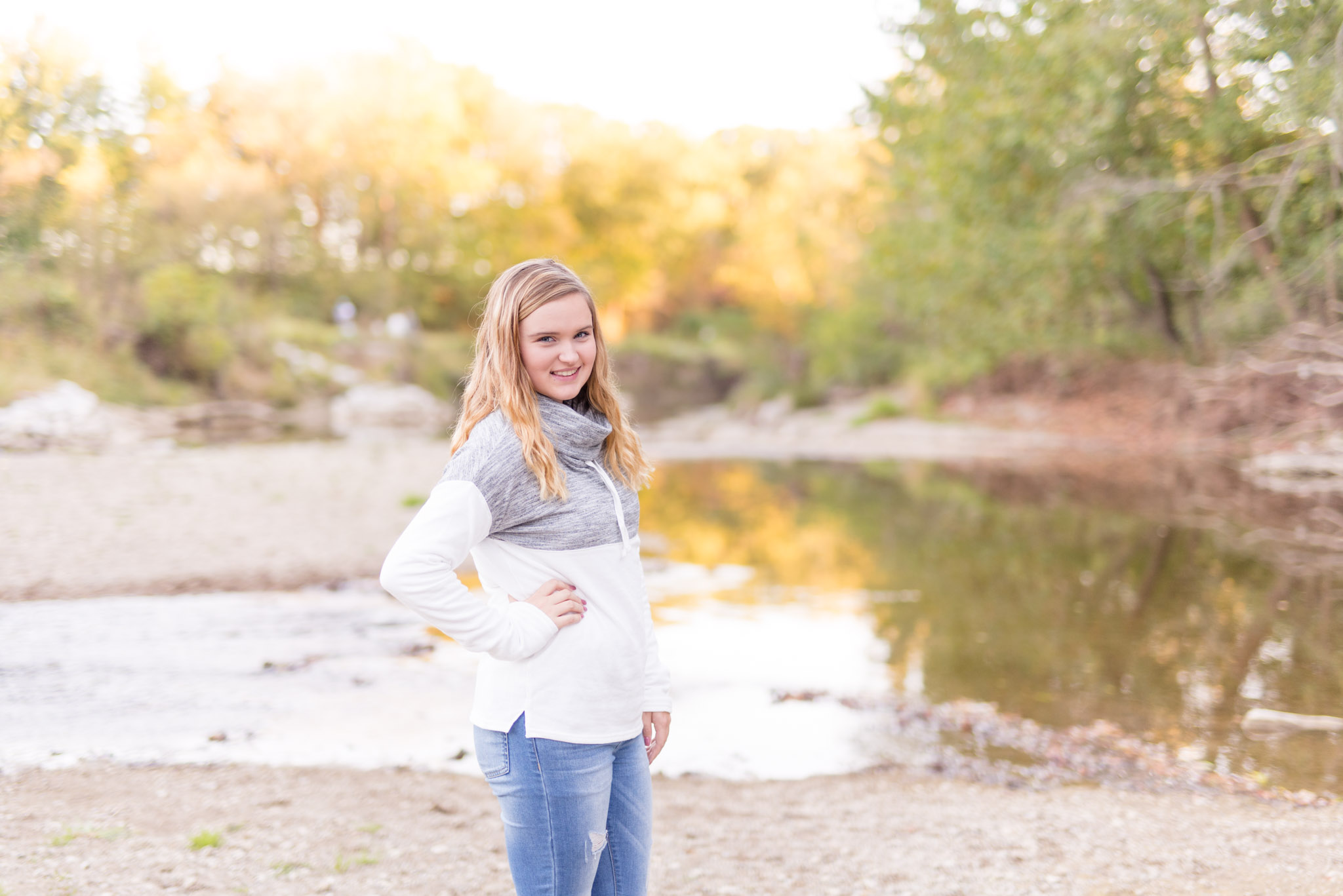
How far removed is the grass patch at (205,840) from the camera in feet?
12.6

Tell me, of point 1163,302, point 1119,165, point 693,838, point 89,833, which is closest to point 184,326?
point 1119,165

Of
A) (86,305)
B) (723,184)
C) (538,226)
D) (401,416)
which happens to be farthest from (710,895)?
(723,184)

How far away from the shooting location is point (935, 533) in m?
14.0

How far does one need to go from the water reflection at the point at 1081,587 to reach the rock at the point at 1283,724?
0.37 feet

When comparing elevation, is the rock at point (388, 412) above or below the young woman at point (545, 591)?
above

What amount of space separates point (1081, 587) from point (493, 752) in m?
9.49

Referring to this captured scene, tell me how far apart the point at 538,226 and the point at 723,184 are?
12.9 metres

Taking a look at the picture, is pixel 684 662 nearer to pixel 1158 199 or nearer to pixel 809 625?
pixel 809 625

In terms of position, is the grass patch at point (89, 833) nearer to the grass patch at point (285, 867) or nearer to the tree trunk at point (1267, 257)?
the grass patch at point (285, 867)

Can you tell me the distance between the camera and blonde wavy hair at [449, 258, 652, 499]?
214 cm

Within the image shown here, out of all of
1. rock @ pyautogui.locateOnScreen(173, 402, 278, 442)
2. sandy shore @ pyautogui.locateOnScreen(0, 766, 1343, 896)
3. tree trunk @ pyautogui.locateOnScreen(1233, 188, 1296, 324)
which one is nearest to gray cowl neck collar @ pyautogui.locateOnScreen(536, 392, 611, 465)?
sandy shore @ pyautogui.locateOnScreen(0, 766, 1343, 896)

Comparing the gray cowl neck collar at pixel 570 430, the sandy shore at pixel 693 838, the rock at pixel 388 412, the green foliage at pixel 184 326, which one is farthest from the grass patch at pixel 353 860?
the green foliage at pixel 184 326

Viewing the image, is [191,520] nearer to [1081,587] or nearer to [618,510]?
[1081,587]

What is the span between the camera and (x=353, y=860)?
3914 millimetres
